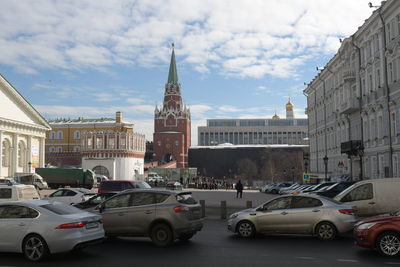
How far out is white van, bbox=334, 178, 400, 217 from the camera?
14.9 metres

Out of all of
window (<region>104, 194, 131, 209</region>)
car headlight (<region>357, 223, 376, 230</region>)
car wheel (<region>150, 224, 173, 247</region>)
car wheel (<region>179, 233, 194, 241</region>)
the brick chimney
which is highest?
the brick chimney

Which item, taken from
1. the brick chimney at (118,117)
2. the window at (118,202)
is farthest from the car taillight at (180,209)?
the brick chimney at (118,117)

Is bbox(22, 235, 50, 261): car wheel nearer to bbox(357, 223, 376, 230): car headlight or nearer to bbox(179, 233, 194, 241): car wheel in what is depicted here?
bbox(179, 233, 194, 241): car wheel

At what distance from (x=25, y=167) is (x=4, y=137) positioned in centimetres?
545

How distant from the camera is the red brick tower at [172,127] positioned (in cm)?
11606

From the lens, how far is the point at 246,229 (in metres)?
13.9

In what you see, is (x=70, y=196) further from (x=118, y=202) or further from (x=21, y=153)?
(x=21, y=153)

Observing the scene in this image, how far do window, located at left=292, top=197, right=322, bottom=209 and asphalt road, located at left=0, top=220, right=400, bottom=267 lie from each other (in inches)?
39.5

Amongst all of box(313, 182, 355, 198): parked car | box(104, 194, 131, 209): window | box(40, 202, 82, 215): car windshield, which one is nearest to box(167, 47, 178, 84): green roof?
box(313, 182, 355, 198): parked car

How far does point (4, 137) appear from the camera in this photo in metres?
58.8

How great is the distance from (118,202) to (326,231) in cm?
610

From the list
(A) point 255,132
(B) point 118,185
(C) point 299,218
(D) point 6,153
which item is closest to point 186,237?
(C) point 299,218

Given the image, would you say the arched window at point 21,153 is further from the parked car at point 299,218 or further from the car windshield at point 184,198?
the car windshield at point 184,198

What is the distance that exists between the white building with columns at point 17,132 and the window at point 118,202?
48.7m
